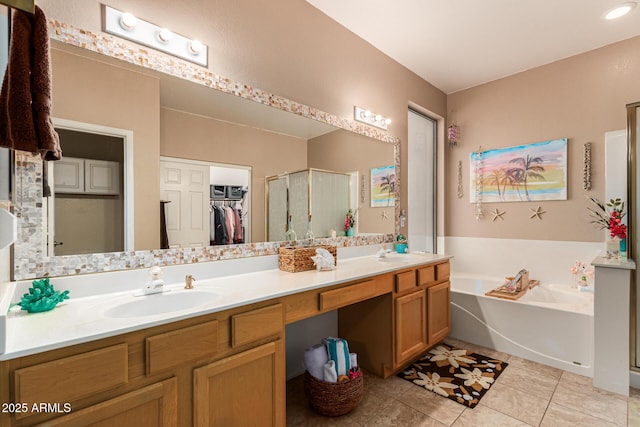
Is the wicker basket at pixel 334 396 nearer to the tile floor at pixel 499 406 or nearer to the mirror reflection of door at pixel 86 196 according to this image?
the tile floor at pixel 499 406

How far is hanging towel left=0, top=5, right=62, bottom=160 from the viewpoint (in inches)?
32.4

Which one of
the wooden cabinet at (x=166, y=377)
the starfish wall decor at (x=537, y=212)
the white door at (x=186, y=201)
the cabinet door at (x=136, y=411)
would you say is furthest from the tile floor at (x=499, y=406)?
the starfish wall decor at (x=537, y=212)

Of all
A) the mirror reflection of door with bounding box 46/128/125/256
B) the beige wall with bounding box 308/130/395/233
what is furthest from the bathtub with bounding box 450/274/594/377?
the mirror reflection of door with bounding box 46/128/125/256

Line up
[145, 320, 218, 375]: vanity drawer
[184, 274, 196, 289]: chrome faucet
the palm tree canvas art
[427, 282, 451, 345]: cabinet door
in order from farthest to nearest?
the palm tree canvas art, [427, 282, 451, 345]: cabinet door, [184, 274, 196, 289]: chrome faucet, [145, 320, 218, 375]: vanity drawer

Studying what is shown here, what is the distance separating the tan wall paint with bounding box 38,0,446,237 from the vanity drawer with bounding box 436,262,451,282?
0.75 m

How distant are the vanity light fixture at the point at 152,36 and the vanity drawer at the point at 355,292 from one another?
1.47m

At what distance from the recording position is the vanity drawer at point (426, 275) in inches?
93.8

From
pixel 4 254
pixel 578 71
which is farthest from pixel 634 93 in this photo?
pixel 4 254

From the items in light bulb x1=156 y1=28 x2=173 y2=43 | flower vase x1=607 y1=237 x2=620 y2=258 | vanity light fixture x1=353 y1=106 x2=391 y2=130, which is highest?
light bulb x1=156 y1=28 x2=173 y2=43

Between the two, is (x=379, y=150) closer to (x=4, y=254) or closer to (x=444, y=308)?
(x=444, y=308)

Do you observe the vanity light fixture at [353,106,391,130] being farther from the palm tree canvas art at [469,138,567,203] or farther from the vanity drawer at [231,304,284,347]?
the vanity drawer at [231,304,284,347]

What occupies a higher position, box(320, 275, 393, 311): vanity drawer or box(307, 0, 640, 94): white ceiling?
box(307, 0, 640, 94): white ceiling

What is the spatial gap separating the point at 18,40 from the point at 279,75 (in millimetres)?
1459

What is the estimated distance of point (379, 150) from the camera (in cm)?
290
